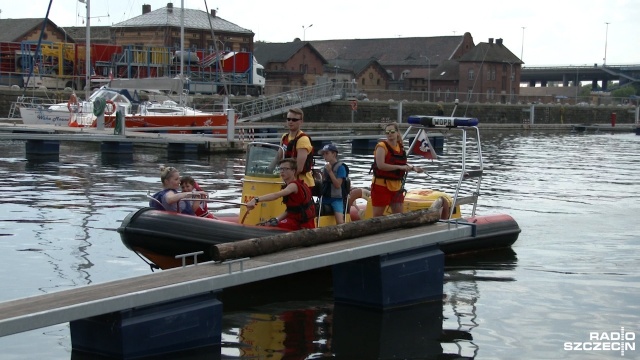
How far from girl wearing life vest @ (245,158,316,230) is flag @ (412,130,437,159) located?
189 centimetres

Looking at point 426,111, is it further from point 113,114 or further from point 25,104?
point 113,114

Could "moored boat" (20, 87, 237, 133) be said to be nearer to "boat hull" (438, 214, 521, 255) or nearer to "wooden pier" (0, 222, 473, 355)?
"boat hull" (438, 214, 521, 255)

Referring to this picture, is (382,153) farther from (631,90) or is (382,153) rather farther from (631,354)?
(631,90)

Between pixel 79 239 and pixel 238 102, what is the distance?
44.1 meters

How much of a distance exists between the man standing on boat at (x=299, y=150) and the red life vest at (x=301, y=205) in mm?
292

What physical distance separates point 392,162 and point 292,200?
5.64 ft

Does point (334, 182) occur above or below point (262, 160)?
below

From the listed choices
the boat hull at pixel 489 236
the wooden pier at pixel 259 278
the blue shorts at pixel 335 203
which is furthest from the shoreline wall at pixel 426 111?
the wooden pier at pixel 259 278

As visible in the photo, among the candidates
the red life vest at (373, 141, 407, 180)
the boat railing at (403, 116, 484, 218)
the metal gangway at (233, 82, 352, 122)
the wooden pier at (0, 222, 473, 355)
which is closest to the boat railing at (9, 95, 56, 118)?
the metal gangway at (233, 82, 352, 122)

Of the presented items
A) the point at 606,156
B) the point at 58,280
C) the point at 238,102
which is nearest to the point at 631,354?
the point at 58,280

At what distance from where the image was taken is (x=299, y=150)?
443 inches

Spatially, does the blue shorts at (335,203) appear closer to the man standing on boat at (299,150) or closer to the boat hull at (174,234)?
the man standing on boat at (299,150)

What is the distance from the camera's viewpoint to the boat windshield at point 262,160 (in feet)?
38.5

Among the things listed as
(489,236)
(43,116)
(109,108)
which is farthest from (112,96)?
(489,236)
